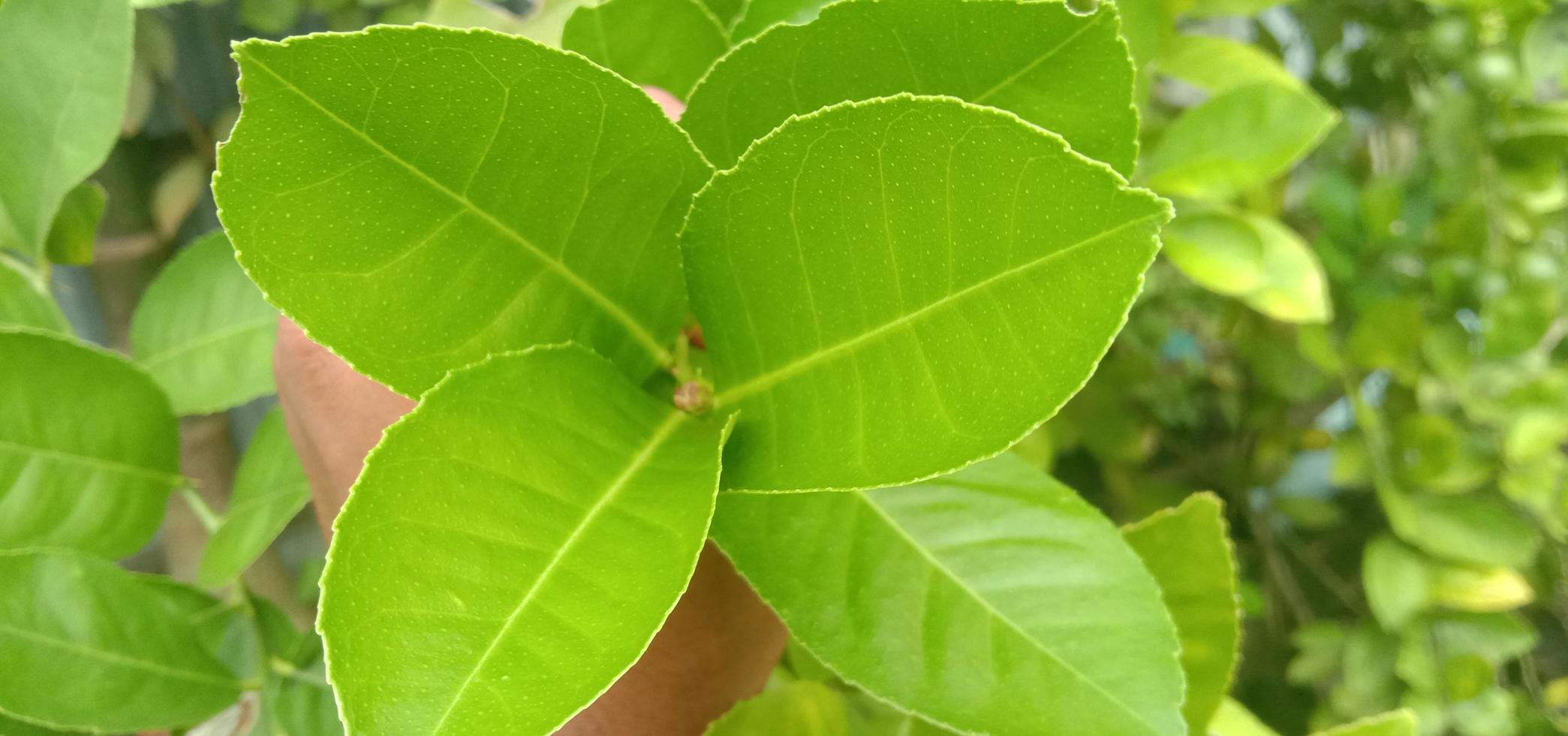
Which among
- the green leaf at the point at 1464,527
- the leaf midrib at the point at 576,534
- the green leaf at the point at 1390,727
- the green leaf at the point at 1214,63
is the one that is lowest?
the green leaf at the point at 1464,527

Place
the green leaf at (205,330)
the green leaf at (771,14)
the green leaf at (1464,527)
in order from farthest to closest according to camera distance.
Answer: the green leaf at (1464,527)
the green leaf at (205,330)
the green leaf at (771,14)

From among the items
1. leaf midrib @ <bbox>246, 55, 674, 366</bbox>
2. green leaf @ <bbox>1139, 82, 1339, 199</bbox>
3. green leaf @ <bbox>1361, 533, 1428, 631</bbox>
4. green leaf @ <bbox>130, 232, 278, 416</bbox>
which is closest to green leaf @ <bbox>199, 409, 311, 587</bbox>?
green leaf @ <bbox>130, 232, 278, 416</bbox>

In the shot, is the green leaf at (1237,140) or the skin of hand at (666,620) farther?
the green leaf at (1237,140)

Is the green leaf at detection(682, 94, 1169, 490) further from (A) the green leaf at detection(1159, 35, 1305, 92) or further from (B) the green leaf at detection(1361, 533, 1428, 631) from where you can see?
(B) the green leaf at detection(1361, 533, 1428, 631)

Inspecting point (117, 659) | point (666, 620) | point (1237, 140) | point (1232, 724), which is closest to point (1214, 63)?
point (1237, 140)

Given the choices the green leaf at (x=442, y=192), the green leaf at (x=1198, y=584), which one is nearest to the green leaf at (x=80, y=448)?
the green leaf at (x=442, y=192)

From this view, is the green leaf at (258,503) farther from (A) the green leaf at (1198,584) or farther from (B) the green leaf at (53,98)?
(A) the green leaf at (1198,584)

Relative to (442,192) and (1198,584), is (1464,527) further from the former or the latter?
(442,192)

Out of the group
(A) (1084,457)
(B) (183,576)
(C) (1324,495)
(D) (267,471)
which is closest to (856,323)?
(D) (267,471)

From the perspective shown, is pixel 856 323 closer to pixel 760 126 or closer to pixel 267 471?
pixel 760 126
